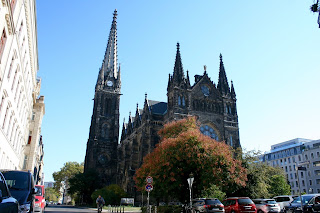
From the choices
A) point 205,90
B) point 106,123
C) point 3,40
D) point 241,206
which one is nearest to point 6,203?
point 3,40

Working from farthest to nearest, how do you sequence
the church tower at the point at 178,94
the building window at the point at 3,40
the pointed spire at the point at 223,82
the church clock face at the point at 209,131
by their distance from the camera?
1. the pointed spire at the point at 223,82
2. the church clock face at the point at 209,131
3. the church tower at the point at 178,94
4. the building window at the point at 3,40

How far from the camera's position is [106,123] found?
73.8 m

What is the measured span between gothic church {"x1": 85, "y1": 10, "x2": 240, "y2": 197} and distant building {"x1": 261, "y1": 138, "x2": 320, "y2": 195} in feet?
76.7

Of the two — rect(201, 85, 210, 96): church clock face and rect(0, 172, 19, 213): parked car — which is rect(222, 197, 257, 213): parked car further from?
rect(201, 85, 210, 96): church clock face

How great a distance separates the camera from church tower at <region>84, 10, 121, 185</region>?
225 ft

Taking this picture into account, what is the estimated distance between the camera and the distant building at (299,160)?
72750 mm

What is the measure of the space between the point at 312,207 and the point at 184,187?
12.5m

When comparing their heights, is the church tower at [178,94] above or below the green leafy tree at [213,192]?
above

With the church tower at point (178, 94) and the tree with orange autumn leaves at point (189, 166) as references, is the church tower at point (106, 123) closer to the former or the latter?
the church tower at point (178, 94)

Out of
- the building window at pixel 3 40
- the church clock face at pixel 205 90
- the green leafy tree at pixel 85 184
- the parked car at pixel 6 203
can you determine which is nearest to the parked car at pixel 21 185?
the parked car at pixel 6 203

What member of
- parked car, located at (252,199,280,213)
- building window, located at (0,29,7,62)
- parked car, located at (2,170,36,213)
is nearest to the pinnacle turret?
parked car, located at (252,199,280,213)

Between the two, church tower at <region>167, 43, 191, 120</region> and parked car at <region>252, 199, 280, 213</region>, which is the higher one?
church tower at <region>167, 43, 191, 120</region>

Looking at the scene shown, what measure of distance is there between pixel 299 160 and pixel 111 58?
214 feet

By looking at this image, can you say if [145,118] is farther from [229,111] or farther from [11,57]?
[11,57]
